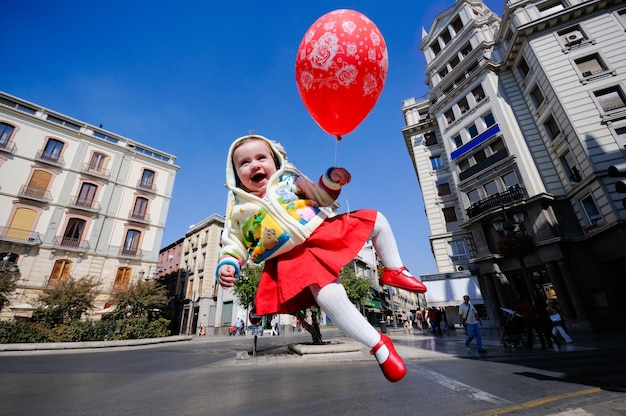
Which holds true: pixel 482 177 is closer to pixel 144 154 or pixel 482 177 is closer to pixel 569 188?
pixel 569 188

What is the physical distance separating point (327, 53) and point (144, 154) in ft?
97.9

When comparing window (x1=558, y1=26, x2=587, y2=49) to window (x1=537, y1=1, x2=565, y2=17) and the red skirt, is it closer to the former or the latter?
window (x1=537, y1=1, x2=565, y2=17)

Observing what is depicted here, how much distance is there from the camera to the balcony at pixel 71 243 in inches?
793

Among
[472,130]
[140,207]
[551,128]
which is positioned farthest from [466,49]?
[140,207]

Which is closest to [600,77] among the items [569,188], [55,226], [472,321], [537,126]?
[537,126]

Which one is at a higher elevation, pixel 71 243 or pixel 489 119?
pixel 489 119

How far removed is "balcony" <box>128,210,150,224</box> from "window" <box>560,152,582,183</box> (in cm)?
3094

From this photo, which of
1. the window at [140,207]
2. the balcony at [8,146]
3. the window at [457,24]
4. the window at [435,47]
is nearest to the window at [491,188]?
the window at [457,24]

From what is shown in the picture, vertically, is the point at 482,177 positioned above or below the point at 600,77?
below

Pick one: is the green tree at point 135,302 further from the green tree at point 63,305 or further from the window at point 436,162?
the window at point 436,162

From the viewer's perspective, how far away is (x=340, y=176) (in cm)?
197

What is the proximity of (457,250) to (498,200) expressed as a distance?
4.93 metres

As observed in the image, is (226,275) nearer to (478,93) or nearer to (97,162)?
(478,93)

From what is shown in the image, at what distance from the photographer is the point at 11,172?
65.2 ft
